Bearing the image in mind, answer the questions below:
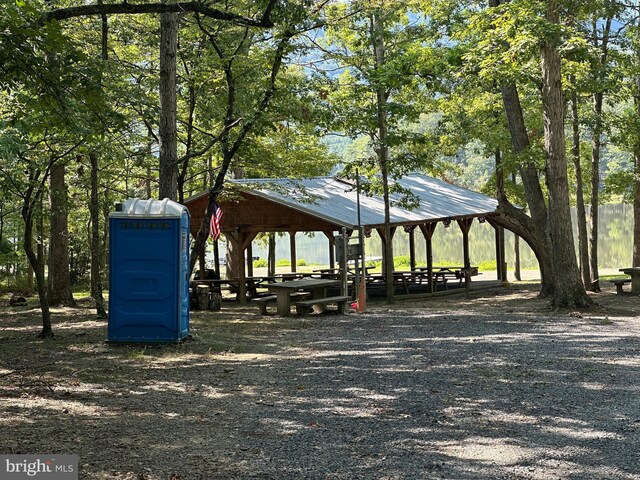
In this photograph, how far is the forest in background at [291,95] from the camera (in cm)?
970

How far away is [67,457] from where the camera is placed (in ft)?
15.0

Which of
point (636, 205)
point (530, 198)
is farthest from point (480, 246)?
point (530, 198)

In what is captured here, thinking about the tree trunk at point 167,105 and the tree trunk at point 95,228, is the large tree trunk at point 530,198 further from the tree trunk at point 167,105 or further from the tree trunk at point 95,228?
the tree trunk at point 95,228

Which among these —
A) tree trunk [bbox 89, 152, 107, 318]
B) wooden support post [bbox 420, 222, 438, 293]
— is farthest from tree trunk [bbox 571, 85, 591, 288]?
tree trunk [bbox 89, 152, 107, 318]

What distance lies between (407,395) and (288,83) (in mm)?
9761

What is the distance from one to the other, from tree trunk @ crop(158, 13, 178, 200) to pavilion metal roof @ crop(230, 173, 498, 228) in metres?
5.34

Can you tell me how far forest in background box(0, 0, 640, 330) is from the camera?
9703mm

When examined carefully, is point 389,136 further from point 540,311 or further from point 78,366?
point 78,366

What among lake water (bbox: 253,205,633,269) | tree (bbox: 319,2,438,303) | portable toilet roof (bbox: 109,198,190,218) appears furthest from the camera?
lake water (bbox: 253,205,633,269)

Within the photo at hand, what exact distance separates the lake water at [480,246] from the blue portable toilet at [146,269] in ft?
89.8

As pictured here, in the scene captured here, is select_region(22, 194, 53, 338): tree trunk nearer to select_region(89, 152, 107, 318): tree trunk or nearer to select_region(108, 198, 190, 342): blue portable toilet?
select_region(108, 198, 190, 342): blue portable toilet

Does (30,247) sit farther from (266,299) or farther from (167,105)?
(266,299)

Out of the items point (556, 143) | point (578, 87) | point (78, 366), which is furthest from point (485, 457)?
point (578, 87)

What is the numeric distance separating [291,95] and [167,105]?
3.52 meters
